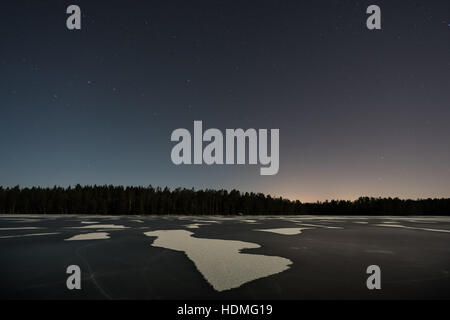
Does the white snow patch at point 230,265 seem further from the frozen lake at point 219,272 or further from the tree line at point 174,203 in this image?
the tree line at point 174,203

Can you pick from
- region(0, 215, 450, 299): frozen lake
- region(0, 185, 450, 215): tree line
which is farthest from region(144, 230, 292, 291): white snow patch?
region(0, 185, 450, 215): tree line

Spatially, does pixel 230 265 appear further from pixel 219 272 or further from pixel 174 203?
pixel 174 203

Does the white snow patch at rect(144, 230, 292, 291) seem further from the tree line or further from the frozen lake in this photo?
the tree line

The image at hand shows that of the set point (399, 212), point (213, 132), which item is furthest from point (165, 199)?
point (213, 132)

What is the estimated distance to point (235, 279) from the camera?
31.9ft

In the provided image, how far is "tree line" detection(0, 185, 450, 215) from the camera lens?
13600 cm

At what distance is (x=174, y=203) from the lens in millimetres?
153000

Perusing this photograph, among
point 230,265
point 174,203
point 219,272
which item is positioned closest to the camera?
point 219,272

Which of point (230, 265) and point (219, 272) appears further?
point (230, 265)

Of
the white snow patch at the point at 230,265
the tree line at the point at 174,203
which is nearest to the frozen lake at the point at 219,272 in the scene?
the white snow patch at the point at 230,265

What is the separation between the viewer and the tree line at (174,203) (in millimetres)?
136000

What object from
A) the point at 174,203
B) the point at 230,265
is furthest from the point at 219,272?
the point at 174,203
